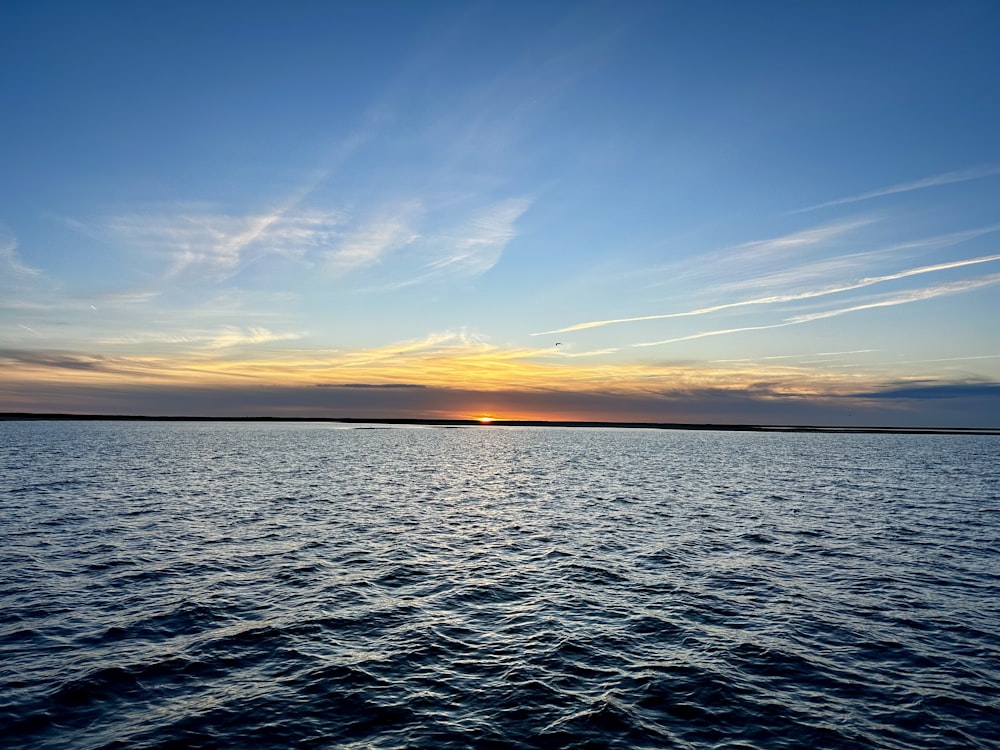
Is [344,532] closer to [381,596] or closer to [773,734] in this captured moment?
[381,596]

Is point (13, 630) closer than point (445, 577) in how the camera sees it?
Yes

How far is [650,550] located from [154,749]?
2988 centimetres

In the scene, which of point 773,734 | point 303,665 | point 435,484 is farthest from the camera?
point 435,484

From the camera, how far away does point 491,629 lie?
24.1m

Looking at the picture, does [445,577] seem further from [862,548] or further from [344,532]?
[862,548]

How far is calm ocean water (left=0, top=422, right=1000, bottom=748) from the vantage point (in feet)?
54.5

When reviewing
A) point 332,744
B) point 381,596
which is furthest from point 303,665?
point 381,596

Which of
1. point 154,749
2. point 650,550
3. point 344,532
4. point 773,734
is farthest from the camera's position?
point 344,532

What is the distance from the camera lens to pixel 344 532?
141 feet

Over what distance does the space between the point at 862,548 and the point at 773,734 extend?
2850cm

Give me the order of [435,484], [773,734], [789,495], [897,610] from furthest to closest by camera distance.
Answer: [435,484] → [789,495] → [897,610] → [773,734]

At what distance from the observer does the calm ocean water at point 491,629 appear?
16.6 m

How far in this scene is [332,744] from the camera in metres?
15.4

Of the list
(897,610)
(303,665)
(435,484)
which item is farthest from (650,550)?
(435,484)
